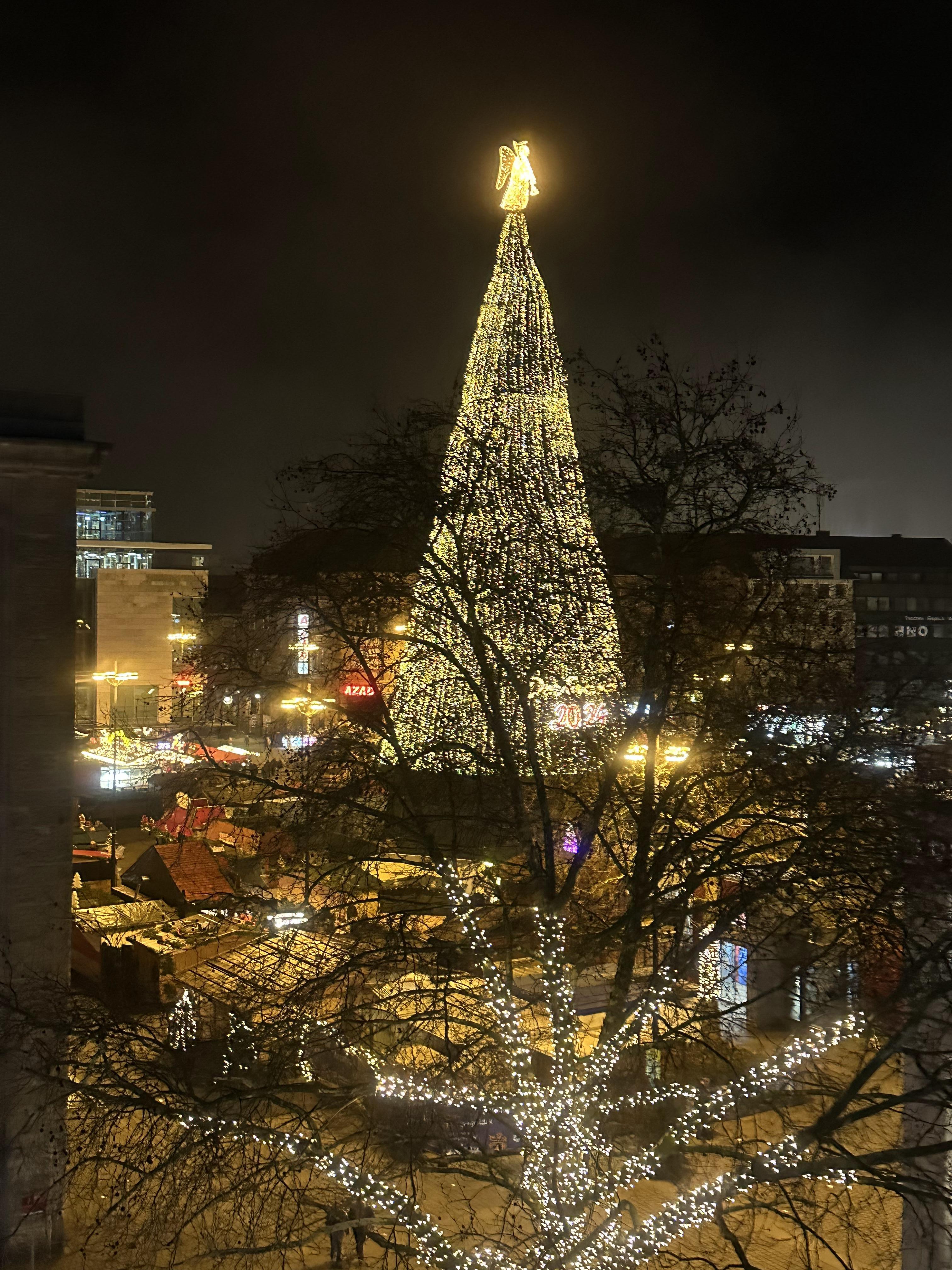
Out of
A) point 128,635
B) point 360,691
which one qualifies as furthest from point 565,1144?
point 128,635

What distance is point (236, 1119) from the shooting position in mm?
7090

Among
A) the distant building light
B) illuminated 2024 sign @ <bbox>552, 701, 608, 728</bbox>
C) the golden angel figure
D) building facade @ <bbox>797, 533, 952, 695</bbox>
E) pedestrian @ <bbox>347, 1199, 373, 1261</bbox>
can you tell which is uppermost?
the golden angel figure

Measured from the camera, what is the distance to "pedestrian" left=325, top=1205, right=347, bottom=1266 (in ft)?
23.9

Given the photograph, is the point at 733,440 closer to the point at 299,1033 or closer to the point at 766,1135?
the point at 299,1033

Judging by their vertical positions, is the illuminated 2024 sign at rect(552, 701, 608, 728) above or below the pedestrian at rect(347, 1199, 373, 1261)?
above

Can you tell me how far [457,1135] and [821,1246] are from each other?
4.28 meters

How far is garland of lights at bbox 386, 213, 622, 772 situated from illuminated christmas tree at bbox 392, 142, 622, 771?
17 millimetres

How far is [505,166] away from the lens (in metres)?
20.6

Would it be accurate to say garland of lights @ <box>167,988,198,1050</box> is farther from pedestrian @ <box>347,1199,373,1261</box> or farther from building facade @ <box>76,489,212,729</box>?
building facade @ <box>76,489,212,729</box>

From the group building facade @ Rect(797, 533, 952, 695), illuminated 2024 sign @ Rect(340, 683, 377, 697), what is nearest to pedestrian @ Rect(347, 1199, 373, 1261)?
illuminated 2024 sign @ Rect(340, 683, 377, 697)

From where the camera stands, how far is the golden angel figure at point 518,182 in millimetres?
20359

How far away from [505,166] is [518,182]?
0.53 m

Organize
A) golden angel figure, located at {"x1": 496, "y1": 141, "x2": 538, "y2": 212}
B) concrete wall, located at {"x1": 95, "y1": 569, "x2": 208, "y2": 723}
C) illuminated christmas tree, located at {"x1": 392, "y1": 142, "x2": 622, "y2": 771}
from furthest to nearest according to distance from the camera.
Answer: concrete wall, located at {"x1": 95, "y1": 569, "x2": 208, "y2": 723} < golden angel figure, located at {"x1": 496, "y1": 141, "x2": 538, "y2": 212} < illuminated christmas tree, located at {"x1": 392, "y1": 142, "x2": 622, "y2": 771}

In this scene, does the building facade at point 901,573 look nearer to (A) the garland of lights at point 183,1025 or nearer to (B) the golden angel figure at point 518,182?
(B) the golden angel figure at point 518,182
